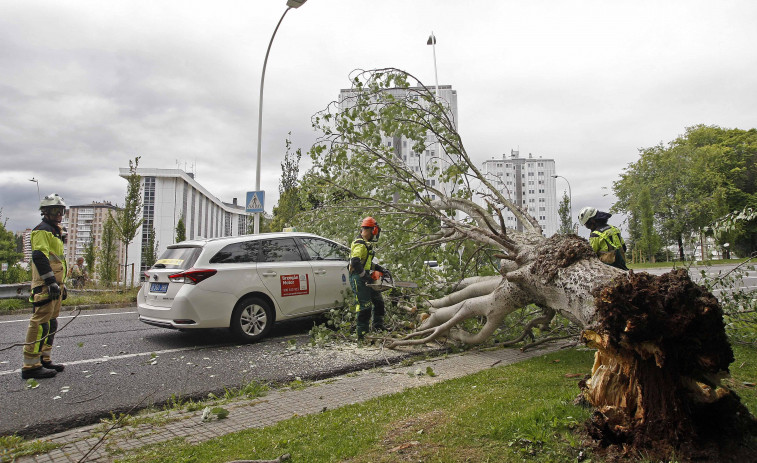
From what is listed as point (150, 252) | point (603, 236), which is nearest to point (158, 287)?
point (603, 236)

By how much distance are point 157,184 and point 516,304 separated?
85.7m

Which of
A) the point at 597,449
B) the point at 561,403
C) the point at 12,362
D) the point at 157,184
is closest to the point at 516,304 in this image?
the point at 561,403

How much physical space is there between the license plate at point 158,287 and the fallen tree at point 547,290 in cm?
321

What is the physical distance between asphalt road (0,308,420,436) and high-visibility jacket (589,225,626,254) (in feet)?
9.64

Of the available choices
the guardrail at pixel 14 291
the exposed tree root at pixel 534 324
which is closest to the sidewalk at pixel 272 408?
the exposed tree root at pixel 534 324

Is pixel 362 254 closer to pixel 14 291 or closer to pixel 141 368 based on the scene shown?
pixel 141 368

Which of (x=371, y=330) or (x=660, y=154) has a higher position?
(x=660, y=154)

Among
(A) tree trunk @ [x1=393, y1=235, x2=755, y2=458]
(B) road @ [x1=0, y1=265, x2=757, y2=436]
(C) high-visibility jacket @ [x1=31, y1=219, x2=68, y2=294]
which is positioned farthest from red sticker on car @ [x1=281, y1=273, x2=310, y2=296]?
(A) tree trunk @ [x1=393, y1=235, x2=755, y2=458]


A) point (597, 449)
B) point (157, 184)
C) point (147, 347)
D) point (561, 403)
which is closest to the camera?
→ point (597, 449)

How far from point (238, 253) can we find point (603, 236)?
522cm

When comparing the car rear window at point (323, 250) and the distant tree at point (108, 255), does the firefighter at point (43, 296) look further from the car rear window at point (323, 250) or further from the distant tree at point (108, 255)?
the distant tree at point (108, 255)

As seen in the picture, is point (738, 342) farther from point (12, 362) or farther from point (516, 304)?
point (12, 362)

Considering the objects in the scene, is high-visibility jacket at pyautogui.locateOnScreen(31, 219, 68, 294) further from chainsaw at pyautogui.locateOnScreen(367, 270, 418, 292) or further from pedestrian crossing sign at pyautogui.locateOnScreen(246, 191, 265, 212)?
pedestrian crossing sign at pyautogui.locateOnScreen(246, 191, 265, 212)

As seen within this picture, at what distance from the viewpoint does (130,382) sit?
5219 mm
